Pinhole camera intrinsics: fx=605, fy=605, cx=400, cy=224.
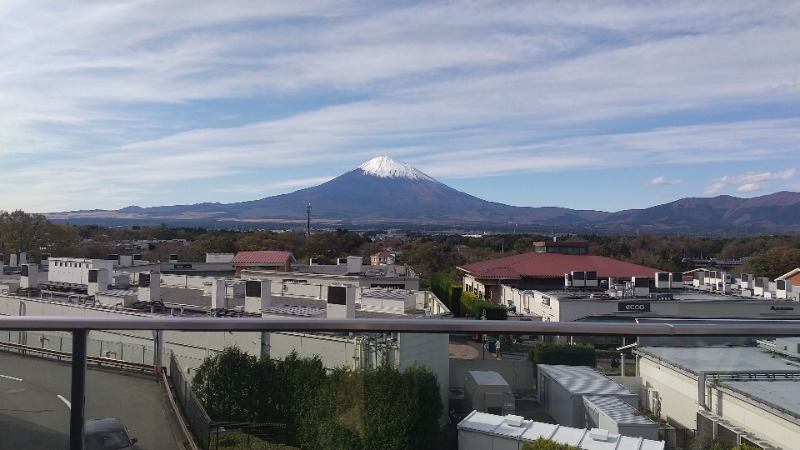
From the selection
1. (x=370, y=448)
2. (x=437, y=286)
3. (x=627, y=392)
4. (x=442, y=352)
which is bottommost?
(x=437, y=286)

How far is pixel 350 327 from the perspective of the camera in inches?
74.5

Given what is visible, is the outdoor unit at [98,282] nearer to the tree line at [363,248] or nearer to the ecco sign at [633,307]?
the ecco sign at [633,307]

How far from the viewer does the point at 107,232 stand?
58281 millimetres

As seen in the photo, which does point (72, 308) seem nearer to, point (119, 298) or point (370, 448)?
point (119, 298)

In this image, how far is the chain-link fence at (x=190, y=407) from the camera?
199cm

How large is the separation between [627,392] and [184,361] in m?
1.57

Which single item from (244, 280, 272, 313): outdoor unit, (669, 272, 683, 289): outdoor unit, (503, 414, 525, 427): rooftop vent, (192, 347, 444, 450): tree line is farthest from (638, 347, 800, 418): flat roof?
(669, 272, 683, 289): outdoor unit

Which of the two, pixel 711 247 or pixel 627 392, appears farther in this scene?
pixel 711 247

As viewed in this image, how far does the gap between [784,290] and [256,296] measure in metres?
18.0

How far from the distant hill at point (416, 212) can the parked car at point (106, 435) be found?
146m

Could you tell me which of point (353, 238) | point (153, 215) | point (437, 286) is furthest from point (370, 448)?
point (153, 215)

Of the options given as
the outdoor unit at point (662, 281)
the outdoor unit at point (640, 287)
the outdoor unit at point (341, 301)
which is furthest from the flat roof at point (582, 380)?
the outdoor unit at point (662, 281)

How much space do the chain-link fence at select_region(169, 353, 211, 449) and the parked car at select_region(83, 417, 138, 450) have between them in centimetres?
18

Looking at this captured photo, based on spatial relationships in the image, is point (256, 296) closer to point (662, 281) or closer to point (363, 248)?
point (662, 281)
